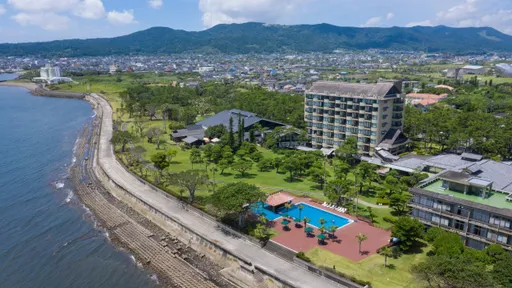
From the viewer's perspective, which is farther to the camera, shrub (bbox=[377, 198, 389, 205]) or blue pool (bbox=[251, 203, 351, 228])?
shrub (bbox=[377, 198, 389, 205])

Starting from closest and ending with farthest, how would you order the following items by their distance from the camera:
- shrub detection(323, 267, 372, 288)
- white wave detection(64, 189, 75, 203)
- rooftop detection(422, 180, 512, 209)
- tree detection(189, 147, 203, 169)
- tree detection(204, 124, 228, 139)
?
shrub detection(323, 267, 372, 288)
rooftop detection(422, 180, 512, 209)
white wave detection(64, 189, 75, 203)
tree detection(189, 147, 203, 169)
tree detection(204, 124, 228, 139)

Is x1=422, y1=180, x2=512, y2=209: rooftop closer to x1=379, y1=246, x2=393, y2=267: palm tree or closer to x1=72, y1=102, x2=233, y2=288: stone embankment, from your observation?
x1=379, y1=246, x2=393, y2=267: palm tree

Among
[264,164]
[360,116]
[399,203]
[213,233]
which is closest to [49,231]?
[213,233]

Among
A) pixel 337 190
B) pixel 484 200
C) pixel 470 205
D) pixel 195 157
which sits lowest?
pixel 195 157

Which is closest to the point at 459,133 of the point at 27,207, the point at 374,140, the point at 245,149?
the point at 374,140

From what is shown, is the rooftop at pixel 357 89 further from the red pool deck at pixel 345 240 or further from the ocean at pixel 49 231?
the ocean at pixel 49 231

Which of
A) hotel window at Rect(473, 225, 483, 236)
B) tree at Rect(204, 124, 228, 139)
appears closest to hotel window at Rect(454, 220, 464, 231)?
hotel window at Rect(473, 225, 483, 236)

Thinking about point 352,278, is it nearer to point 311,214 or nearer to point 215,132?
point 311,214

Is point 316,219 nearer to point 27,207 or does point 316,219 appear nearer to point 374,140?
point 374,140
